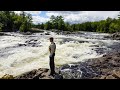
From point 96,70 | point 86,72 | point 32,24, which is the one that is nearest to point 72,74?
point 86,72

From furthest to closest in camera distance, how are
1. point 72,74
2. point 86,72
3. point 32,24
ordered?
1. point 32,24
2. point 86,72
3. point 72,74

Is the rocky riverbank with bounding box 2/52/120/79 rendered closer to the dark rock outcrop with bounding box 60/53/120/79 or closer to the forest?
the dark rock outcrop with bounding box 60/53/120/79

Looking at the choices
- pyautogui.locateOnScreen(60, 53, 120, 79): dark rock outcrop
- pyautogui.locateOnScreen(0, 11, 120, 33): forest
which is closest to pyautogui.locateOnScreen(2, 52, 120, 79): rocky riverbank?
pyautogui.locateOnScreen(60, 53, 120, 79): dark rock outcrop

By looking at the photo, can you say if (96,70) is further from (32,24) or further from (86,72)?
(32,24)

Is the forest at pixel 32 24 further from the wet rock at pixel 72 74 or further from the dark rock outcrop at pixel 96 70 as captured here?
the wet rock at pixel 72 74

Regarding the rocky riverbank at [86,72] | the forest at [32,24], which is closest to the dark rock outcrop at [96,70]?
the rocky riverbank at [86,72]

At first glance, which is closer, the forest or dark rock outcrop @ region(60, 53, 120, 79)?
dark rock outcrop @ region(60, 53, 120, 79)

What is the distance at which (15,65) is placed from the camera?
9.98 metres
